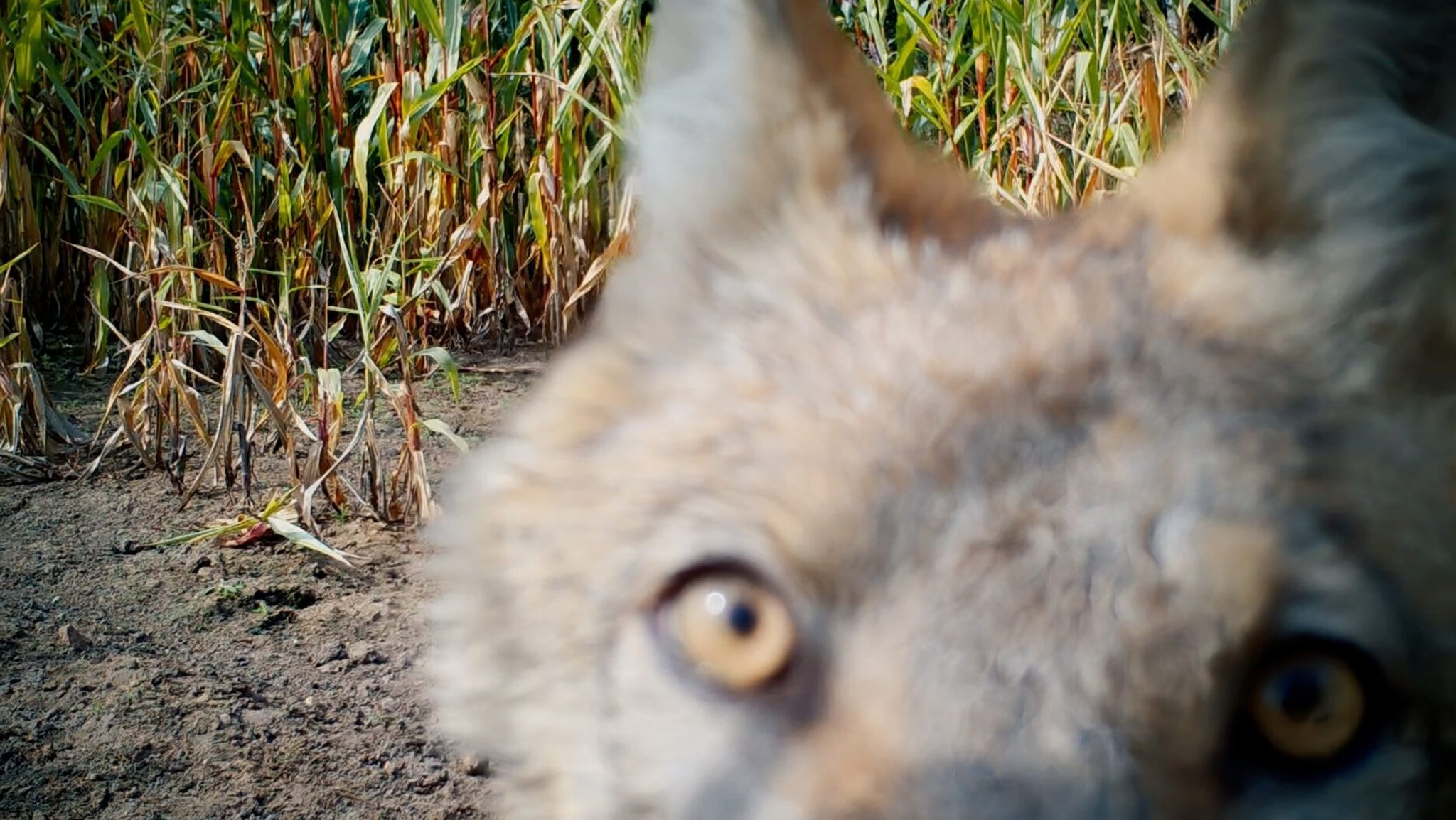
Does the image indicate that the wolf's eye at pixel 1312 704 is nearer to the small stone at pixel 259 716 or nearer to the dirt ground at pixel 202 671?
the dirt ground at pixel 202 671

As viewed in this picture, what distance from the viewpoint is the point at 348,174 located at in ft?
16.3

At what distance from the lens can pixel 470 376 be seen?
5270 millimetres

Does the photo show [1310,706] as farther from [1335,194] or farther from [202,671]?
[202,671]

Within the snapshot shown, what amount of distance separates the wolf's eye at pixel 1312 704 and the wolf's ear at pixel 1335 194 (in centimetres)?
37

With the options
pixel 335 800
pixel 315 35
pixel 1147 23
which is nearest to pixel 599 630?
pixel 335 800

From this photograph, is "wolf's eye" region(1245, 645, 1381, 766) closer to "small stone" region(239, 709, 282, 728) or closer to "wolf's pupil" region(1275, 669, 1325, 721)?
"wolf's pupil" region(1275, 669, 1325, 721)

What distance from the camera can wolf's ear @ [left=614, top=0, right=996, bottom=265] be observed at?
5.57 feet

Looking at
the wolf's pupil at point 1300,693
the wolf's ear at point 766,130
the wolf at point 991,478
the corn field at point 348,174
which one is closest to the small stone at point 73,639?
the corn field at point 348,174

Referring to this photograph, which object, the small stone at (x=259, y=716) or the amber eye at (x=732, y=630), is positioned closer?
the amber eye at (x=732, y=630)

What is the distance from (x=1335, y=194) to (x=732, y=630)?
952mm

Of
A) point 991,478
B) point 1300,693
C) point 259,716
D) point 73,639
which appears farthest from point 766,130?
point 73,639

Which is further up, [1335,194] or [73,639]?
[1335,194]

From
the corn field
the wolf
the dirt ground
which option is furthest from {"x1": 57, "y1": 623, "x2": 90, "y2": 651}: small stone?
the wolf

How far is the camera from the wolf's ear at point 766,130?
1696 millimetres
